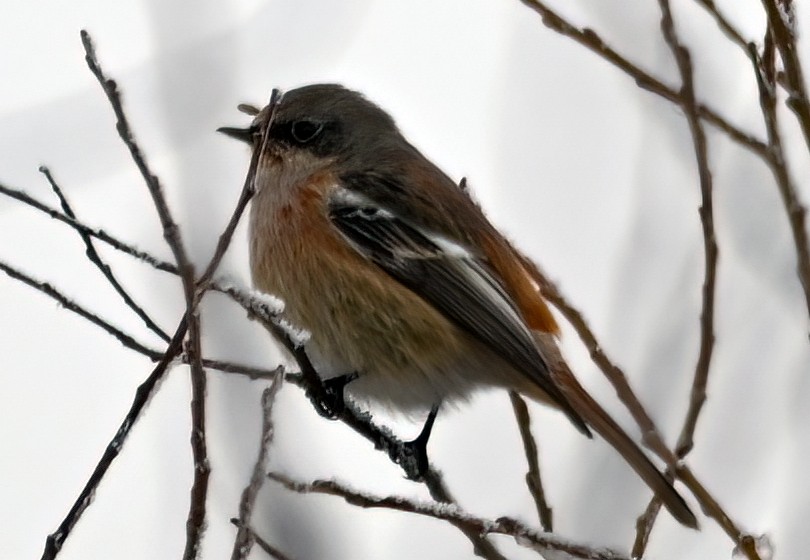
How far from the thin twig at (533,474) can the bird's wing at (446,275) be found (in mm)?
698

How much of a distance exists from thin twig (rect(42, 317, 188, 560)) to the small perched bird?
2.29 m

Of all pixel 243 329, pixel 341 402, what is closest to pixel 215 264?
pixel 243 329

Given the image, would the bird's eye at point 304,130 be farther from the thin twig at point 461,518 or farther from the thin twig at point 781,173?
the thin twig at point 781,173

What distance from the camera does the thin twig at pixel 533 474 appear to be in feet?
13.2

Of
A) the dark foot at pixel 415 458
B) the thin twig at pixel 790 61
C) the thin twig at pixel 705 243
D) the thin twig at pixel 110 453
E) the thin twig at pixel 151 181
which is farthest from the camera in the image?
the dark foot at pixel 415 458

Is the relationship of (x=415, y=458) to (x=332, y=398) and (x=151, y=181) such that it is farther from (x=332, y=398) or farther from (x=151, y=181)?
(x=151, y=181)

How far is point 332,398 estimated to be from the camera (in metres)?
4.90

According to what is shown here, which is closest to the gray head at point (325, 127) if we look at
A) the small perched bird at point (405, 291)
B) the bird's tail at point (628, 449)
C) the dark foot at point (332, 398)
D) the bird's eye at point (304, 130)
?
the bird's eye at point (304, 130)

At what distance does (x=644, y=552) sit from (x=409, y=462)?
170 cm

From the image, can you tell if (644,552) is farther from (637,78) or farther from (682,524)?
(637,78)

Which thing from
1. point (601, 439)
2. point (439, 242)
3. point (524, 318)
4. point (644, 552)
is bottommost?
point (644, 552)

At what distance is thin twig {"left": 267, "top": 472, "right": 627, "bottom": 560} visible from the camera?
3293 mm

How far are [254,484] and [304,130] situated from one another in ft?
12.9

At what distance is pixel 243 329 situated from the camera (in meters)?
3.96
